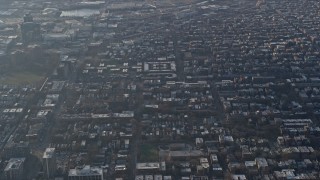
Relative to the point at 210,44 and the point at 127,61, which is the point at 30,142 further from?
the point at 210,44

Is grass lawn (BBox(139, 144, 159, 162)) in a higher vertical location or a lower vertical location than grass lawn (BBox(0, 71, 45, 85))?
higher

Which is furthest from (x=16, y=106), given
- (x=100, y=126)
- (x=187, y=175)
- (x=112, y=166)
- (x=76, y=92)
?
(x=187, y=175)

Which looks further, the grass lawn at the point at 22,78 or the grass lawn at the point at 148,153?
the grass lawn at the point at 22,78

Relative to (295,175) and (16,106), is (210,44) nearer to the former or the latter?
(16,106)

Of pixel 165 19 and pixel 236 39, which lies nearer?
pixel 236 39

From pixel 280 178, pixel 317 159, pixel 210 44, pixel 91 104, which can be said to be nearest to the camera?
pixel 280 178

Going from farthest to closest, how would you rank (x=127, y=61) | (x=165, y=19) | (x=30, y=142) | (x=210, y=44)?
1. (x=165, y=19)
2. (x=210, y=44)
3. (x=127, y=61)
4. (x=30, y=142)
